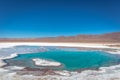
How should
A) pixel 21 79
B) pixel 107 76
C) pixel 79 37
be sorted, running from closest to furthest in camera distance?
pixel 21 79 → pixel 107 76 → pixel 79 37

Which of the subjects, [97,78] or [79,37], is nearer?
[97,78]

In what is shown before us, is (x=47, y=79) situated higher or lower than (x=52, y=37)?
lower

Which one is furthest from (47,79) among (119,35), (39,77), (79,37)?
(79,37)

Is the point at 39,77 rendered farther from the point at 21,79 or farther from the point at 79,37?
the point at 79,37

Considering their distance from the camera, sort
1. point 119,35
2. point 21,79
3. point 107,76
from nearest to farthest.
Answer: point 21,79 → point 107,76 → point 119,35

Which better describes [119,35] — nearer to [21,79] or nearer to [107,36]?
[107,36]

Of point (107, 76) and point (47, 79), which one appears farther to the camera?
point (107, 76)

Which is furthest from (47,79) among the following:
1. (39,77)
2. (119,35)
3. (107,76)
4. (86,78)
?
(119,35)

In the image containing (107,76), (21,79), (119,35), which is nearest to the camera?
(21,79)

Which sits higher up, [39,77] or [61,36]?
[61,36]
